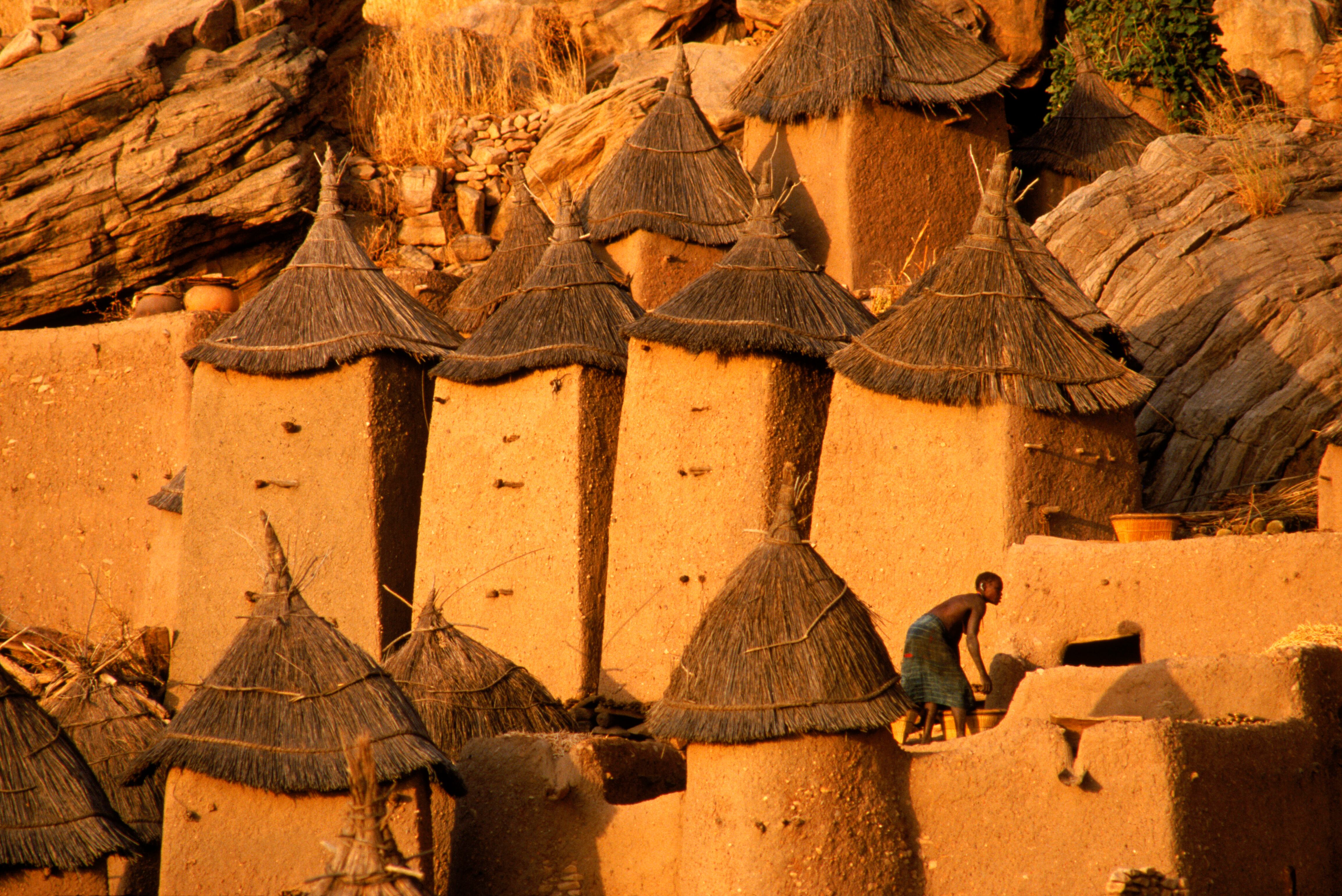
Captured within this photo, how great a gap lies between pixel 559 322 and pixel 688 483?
5.95 ft

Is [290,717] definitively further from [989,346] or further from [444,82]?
[444,82]

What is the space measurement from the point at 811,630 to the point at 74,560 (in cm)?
1014

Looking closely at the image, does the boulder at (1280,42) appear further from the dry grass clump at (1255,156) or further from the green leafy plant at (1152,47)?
the dry grass clump at (1255,156)

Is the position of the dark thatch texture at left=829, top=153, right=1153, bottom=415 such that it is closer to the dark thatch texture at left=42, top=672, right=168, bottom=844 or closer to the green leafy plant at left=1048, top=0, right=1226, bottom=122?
the dark thatch texture at left=42, top=672, right=168, bottom=844

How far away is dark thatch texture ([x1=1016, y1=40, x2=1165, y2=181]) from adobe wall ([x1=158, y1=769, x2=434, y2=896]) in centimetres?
1115

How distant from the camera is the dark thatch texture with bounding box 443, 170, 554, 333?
15.8m

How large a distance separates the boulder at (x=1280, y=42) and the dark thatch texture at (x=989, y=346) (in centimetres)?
893

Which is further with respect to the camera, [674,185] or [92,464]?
[92,464]

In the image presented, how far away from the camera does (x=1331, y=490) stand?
38.3 feet

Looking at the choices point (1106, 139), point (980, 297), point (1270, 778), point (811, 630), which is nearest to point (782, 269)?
point (980, 297)

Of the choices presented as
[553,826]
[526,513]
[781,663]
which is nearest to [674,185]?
[526,513]

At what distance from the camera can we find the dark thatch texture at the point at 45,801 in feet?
32.9

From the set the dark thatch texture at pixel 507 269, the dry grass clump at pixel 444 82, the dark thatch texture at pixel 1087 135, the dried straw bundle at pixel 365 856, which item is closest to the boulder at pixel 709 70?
the dry grass clump at pixel 444 82

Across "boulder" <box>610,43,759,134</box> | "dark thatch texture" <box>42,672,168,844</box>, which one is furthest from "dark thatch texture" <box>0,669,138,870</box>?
"boulder" <box>610,43,759,134</box>
